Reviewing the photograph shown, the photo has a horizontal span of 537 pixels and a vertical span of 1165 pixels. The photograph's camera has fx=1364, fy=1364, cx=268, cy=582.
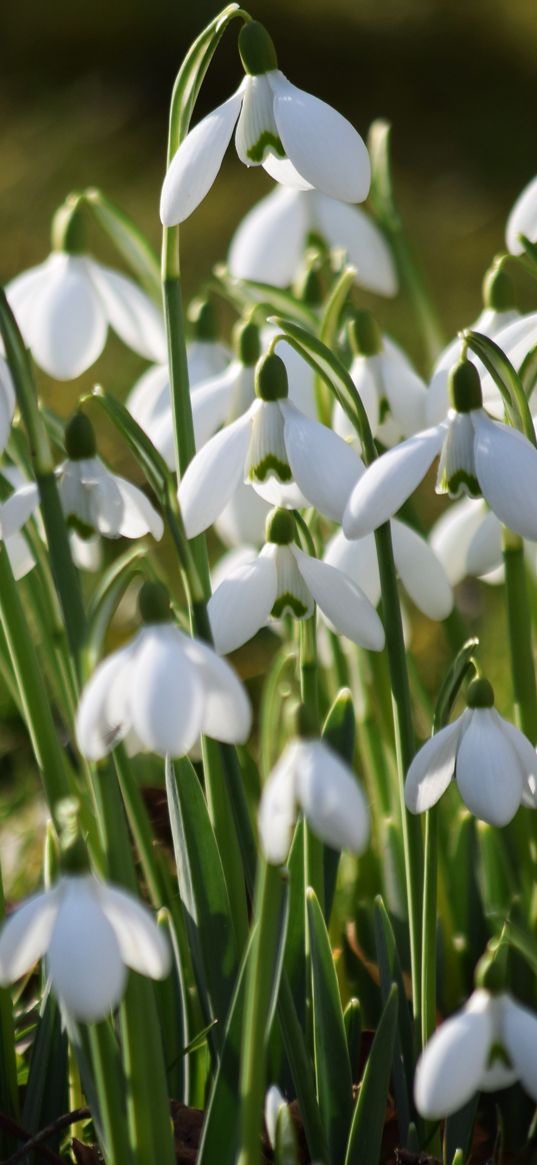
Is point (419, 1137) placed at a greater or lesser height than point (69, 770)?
lesser

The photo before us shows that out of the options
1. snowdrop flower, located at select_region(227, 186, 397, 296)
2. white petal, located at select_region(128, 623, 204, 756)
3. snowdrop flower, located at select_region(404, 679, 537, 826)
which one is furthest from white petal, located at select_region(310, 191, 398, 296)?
white petal, located at select_region(128, 623, 204, 756)

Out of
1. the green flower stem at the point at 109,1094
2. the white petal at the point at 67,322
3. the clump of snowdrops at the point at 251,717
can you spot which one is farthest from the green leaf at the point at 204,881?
the white petal at the point at 67,322

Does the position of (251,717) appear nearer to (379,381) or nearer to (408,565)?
(408,565)

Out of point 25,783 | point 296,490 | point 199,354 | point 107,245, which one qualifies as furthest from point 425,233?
point 296,490

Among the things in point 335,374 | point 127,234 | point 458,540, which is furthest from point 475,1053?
point 127,234

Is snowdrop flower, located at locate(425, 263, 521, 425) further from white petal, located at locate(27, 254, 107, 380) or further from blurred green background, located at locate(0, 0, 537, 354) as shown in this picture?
blurred green background, located at locate(0, 0, 537, 354)

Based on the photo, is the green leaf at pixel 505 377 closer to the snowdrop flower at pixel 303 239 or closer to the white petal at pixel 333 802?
the white petal at pixel 333 802

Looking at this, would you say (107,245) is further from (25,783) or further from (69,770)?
(69,770)
